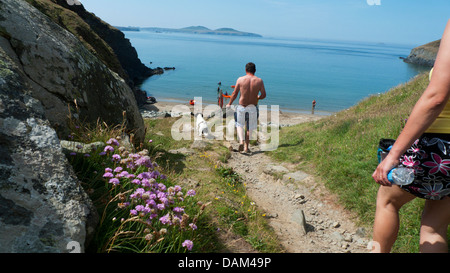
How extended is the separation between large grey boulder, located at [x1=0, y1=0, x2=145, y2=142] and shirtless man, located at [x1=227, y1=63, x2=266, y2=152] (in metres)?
4.75

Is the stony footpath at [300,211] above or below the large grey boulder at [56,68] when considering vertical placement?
below

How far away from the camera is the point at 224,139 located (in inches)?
503

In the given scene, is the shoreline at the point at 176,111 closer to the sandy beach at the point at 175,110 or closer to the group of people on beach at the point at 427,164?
→ the sandy beach at the point at 175,110

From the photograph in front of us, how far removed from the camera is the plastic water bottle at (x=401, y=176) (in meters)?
2.60

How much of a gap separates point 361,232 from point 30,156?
17.1 ft

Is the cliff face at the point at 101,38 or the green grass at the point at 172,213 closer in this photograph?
the green grass at the point at 172,213

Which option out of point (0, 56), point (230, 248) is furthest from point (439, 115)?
point (0, 56)

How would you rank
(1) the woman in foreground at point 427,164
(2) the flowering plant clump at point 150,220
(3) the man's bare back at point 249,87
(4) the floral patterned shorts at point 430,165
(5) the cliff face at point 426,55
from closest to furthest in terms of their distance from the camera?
(1) the woman in foreground at point 427,164 → (4) the floral patterned shorts at point 430,165 → (2) the flowering plant clump at point 150,220 → (3) the man's bare back at point 249,87 → (5) the cliff face at point 426,55

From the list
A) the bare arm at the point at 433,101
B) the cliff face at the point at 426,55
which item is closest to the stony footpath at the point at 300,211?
the bare arm at the point at 433,101

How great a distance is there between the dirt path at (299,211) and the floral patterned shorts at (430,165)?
8.50 feet

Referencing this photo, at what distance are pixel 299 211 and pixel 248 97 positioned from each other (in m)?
5.26

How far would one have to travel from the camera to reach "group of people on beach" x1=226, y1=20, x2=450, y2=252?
2348 mm

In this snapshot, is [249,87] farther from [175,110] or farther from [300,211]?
[175,110]
